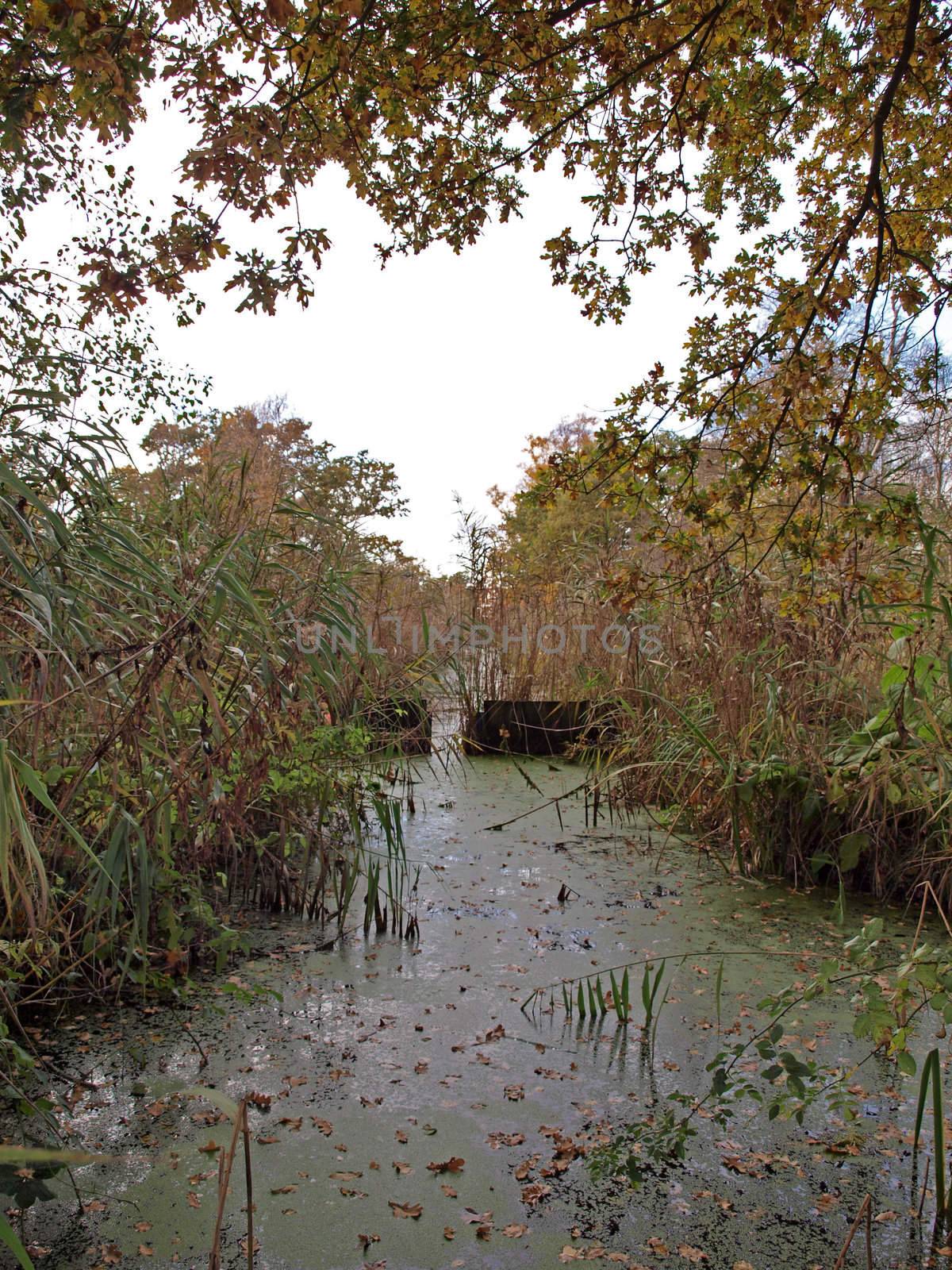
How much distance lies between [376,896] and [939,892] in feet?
5.83

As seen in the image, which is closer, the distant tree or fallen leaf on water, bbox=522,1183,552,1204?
fallen leaf on water, bbox=522,1183,552,1204

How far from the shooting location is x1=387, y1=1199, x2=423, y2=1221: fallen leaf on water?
149cm

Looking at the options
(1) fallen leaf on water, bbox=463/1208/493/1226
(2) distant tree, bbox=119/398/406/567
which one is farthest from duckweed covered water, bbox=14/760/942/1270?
(2) distant tree, bbox=119/398/406/567

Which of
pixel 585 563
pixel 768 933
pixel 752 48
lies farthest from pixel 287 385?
pixel 768 933

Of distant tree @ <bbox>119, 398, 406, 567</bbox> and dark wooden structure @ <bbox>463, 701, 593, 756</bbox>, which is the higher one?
distant tree @ <bbox>119, 398, 406, 567</bbox>

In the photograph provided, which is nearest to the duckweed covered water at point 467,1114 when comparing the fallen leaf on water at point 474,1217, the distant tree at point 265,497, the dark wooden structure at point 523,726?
the fallen leaf on water at point 474,1217

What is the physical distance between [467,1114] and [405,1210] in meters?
0.30

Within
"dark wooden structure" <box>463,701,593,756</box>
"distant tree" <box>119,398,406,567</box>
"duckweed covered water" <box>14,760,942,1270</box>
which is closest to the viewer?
"duckweed covered water" <box>14,760,942,1270</box>

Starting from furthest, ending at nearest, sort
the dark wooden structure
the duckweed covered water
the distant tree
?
the dark wooden structure
the distant tree
the duckweed covered water

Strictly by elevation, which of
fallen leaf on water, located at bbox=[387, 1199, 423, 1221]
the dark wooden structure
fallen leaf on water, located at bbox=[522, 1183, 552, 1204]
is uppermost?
the dark wooden structure

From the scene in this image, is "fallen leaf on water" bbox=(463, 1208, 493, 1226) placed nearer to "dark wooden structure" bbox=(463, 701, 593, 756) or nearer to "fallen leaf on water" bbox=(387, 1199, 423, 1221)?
"fallen leaf on water" bbox=(387, 1199, 423, 1221)

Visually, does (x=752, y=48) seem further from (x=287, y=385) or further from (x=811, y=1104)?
(x=287, y=385)

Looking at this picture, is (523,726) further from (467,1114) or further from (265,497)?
(467,1114)

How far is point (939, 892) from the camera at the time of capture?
2918 millimetres
